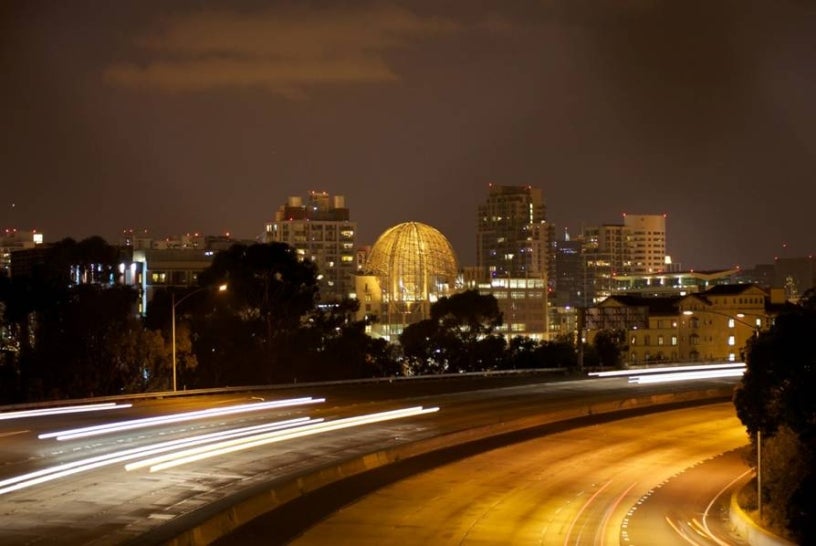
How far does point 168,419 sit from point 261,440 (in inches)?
243

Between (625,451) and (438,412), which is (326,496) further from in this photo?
(438,412)

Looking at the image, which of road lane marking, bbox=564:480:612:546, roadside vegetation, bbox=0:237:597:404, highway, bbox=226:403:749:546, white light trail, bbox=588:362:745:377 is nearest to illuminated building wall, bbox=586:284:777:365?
roadside vegetation, bbox=0:237:597:404

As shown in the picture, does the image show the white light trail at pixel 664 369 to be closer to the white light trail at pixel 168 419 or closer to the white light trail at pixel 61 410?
the white light trail at pixel 168 419

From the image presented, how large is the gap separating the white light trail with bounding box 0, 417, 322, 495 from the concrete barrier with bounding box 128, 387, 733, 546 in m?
4.85

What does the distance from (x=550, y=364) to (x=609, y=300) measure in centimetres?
4769

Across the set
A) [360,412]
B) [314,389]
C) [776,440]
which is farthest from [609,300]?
[776,440]

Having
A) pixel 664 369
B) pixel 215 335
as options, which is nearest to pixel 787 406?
pixel 215 335

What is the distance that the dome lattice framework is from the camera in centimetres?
14138

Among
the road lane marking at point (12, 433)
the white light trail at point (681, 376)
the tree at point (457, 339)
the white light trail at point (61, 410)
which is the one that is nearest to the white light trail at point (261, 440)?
the road lane marking at point (12, 433)

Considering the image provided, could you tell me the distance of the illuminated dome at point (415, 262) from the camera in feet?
464

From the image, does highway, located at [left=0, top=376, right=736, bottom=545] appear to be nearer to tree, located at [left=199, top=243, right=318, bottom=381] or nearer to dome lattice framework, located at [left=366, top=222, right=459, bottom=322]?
tree, located at [left=199, top=243, right=318, bottom=381]

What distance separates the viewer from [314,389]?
2484 inches

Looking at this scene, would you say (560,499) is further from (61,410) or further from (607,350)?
(607,350)

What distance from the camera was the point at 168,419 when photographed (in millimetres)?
44625
